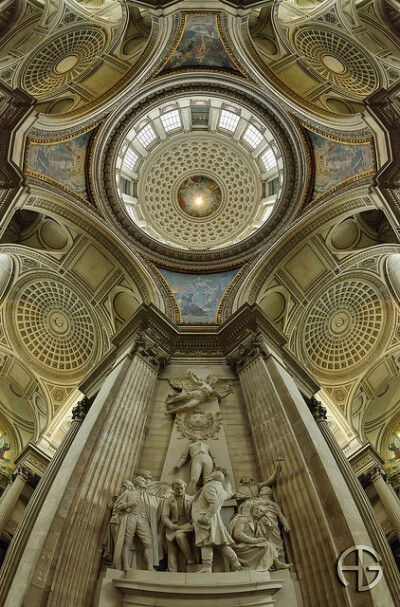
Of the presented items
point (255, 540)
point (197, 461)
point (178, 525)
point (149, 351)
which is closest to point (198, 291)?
point (149, 351)

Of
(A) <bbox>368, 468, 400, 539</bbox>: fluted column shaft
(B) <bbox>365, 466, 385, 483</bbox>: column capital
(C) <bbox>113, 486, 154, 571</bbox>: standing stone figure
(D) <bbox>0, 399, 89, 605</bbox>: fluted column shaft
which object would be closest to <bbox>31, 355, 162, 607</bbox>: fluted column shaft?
(C) <bbox>113, 486, 154, 571</bbox>: standing stone figure

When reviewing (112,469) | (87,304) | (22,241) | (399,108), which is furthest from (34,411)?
(399,108)

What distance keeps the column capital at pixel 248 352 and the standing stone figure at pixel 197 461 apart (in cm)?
299

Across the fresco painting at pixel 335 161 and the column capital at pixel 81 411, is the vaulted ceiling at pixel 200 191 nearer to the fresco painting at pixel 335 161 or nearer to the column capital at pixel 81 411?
the fresco painting at pixel 335 161

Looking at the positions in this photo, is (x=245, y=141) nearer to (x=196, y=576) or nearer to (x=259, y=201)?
(x=259, y=201)

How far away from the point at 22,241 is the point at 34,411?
6.63m

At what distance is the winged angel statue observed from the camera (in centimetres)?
1256

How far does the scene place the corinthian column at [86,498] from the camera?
7.98 meters

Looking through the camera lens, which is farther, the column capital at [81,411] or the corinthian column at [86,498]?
the column capital at [81,411]

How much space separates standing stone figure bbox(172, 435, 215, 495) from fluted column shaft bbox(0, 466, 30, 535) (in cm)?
734

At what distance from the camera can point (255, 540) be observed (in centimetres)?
879

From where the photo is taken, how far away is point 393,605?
769cm

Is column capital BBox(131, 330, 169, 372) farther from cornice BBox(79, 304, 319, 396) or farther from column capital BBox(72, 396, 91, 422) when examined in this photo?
column capital BBox(72, 396, 91, 422)
